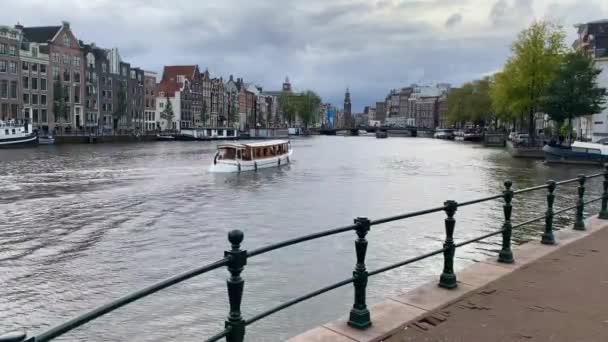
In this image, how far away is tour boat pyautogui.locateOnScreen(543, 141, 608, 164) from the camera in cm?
4959

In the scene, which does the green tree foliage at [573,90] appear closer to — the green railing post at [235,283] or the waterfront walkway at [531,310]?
the waterfront walkway at [531,310]

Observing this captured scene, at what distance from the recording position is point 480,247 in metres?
16.7

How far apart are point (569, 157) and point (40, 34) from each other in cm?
8920

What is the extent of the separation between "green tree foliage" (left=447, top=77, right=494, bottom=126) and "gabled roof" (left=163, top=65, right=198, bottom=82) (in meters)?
67.0

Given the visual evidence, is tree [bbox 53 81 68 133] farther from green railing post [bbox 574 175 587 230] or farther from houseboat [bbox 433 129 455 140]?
houseboat [bbox 433 129 455 140]

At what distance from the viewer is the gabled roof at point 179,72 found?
14738cm

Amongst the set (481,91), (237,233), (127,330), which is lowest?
(127,330)

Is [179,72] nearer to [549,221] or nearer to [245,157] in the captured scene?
[245,157]

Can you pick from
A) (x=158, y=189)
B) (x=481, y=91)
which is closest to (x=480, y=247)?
(x=158, y=189)

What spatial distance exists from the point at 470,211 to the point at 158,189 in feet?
59.0

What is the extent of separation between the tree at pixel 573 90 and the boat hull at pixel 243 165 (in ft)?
99.4

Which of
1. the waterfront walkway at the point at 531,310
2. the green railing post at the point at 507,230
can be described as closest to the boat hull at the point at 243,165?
the green railing post at the point at 507,230

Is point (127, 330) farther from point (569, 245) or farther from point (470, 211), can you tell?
point (470, 211)

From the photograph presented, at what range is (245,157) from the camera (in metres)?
48.2
